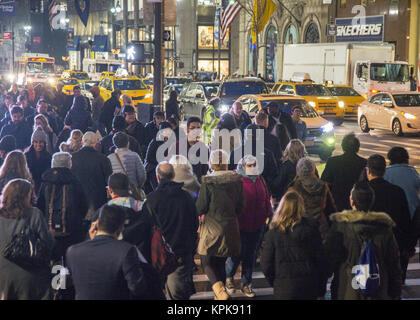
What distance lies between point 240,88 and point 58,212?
17.5 m

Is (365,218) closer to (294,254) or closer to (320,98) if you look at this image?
(294,254)

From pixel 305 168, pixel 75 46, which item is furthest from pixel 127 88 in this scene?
pixel 75 46

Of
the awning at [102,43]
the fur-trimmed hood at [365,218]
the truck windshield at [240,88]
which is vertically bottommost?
the fur-trimmed hood at [365,218]

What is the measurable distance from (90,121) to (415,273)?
8.22m

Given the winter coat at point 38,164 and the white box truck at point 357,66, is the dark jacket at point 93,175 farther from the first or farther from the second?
the white box truck at point 357,66

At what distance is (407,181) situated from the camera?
25.1 ft

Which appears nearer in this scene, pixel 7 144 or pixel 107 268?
pixel 107 268

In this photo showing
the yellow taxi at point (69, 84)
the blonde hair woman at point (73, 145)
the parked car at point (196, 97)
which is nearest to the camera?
the blonde hair woman at point (73, 145)

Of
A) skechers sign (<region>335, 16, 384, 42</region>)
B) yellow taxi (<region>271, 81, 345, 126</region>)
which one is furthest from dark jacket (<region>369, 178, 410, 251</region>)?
skechers sign (<region>335, 16, 384, 42</region>)

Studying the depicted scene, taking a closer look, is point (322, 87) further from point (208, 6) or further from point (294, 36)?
point (208, 6)

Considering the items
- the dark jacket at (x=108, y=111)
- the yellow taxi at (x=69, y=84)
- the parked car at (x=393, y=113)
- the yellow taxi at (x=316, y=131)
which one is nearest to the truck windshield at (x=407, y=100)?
the parked car at (x=393, y=113)

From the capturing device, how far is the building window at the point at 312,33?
5156cm

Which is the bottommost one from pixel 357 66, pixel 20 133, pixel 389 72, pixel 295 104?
pixel 20 133

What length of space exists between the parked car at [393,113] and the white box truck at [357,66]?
311 inches
